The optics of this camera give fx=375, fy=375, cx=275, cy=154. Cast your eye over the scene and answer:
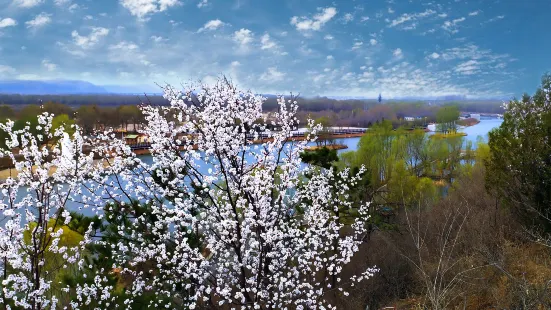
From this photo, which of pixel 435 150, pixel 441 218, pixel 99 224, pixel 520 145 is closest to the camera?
pixel 99 224

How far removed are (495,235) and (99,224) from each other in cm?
1165

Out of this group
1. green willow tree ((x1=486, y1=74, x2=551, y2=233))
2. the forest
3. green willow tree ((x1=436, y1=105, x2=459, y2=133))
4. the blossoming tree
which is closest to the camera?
the blossoming tree

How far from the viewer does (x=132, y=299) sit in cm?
672

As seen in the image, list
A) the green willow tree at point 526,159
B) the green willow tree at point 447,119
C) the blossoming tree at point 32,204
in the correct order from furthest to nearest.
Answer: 1. the green willow tree at point 447,119
2. the green willow tree at point 526,159
3. the blossoming tree at point 32,204

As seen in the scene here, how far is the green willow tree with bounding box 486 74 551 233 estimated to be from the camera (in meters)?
11.2

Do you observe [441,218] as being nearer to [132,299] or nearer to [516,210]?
[516,210]

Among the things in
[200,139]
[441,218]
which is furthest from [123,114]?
[200,139]

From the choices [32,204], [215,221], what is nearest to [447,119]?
[215,221]

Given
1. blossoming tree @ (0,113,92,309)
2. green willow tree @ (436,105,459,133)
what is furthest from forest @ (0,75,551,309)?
green willow tree @ (436,105,459,133)

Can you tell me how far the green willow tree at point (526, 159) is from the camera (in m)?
11.2

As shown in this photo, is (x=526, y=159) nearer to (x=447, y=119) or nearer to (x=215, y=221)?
(x=215, y=221)

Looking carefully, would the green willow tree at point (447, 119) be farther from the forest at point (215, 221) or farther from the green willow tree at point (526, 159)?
the forest at point (215, 221)

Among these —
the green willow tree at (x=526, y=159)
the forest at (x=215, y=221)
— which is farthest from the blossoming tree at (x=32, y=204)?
the green willow tree at (x=526, y=159)

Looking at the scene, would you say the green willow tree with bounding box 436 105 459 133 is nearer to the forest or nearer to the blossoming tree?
the forest
